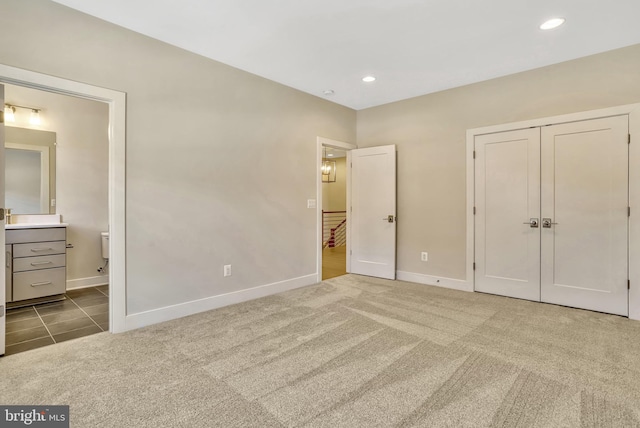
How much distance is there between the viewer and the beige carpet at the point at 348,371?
66.5 inches

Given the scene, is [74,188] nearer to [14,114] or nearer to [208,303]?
[14,114]

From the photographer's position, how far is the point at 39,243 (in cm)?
365

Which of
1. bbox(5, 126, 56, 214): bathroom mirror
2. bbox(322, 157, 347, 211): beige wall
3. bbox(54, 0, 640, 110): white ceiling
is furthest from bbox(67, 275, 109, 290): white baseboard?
bbox(322, 157, 347, 211): beige wall

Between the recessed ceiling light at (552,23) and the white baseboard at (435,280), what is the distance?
2.94 metres

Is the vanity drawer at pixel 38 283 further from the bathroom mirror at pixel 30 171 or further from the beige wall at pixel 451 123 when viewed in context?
the beige wall at pixel 451 123

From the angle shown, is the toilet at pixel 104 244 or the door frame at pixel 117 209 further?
the toilet at pixel 104 244

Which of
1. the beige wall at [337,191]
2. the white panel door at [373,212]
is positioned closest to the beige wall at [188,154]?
the white panel door at [373,212]

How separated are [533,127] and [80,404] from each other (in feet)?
15.7

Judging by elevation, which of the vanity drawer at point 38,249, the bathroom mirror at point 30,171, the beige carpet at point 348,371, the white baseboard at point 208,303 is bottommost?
the beige carpet at point 348,371

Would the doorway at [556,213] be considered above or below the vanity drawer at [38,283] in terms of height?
above

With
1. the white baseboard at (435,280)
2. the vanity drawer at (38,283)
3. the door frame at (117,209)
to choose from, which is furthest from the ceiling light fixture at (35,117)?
the white baseboard at (435,280)

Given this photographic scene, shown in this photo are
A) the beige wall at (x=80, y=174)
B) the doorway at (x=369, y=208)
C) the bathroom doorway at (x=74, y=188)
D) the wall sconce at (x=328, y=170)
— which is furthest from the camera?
the wall sconce at (x=328, y=170)

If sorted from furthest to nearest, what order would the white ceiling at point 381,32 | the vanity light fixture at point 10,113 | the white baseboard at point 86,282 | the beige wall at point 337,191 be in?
the beige wall at point 337,191 → the white baseboard at point 86,282 → the vanity light fixture at point 10,113 → the white ceiling at point 381,32

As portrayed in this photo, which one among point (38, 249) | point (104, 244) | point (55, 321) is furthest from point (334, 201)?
point (55, 321)
